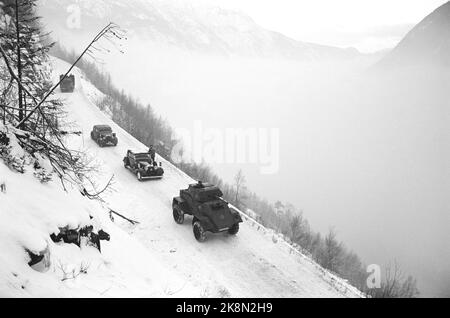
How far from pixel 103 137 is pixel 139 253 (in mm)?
16382

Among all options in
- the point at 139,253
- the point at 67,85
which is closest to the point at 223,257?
the point at 139,253

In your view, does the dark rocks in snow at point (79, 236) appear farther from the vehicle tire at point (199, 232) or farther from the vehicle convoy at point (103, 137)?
the vehicle convoy at point (103, 137)

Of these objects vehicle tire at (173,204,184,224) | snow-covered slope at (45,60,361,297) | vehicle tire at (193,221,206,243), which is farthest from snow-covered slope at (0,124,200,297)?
vehicle tire at (173,204,184,224)

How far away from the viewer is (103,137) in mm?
23281

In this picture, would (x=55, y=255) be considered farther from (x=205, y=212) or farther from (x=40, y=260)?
(x=205, y=212)

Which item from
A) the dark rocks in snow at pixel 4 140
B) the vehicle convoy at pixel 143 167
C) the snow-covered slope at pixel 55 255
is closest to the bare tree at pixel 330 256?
the snow-covered slope at pixel 55 255

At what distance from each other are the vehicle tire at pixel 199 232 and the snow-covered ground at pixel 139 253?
0.91 feet

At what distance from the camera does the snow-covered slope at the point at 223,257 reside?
10.5 metres

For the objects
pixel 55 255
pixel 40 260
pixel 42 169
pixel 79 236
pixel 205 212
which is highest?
pixel 42 169

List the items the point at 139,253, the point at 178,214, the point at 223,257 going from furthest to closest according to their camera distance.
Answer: the point at 178,214 → the point at 223,257 → the point at 139,253

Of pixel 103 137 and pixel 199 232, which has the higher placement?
pixel 103 137

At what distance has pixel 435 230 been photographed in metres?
127
